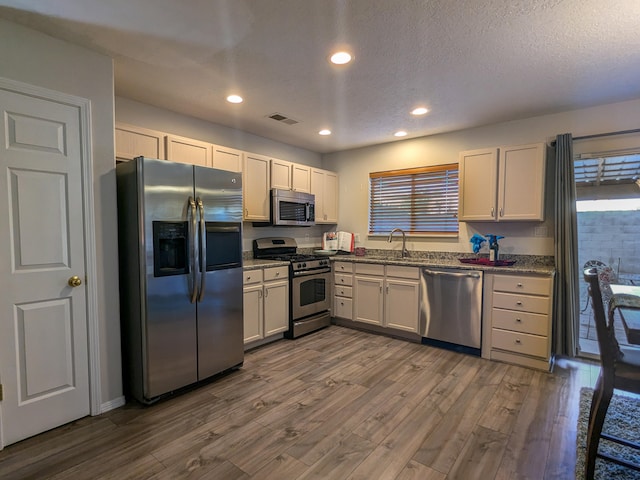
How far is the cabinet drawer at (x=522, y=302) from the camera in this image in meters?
2.99

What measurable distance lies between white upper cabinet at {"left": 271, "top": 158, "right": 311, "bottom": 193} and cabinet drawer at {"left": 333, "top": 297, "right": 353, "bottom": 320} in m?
1.53

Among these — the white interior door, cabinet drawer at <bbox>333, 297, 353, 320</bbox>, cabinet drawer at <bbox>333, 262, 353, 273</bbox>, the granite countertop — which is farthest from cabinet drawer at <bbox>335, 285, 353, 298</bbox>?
the white interior door

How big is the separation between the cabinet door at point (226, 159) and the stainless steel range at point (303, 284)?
3.29 ft

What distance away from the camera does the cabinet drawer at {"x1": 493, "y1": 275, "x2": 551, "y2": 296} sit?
2990 mm

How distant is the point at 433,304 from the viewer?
3584 mm

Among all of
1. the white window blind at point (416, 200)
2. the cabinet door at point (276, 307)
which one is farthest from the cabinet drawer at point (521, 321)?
the cabinet door at point (276, 307)

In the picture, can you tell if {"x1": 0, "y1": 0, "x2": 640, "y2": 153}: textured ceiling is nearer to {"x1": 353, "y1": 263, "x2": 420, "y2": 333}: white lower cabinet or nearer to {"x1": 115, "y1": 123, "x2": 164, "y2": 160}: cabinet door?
{"x1": 115, "y1": 123, "x2": 164, "y2": 160}: cabinet door

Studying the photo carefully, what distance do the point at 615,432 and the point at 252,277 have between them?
117 inches

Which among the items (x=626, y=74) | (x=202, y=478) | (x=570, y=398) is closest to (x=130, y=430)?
(x=202, y=478)

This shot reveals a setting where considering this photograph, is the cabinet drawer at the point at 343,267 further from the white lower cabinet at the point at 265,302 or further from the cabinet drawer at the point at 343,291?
the white lower cabinet at the point at 265,302

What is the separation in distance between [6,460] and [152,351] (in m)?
0.87

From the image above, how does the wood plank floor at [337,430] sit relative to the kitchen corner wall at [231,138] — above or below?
below

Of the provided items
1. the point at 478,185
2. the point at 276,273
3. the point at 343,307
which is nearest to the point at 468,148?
the point at 478,185

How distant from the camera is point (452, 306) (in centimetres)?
346
